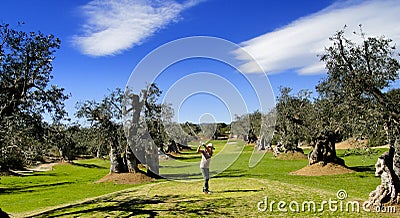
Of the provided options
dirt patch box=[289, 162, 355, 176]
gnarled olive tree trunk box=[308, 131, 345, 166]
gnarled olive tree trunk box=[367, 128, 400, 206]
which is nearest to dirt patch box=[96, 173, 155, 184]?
dirt patch box=[289, 162, 355, 176]

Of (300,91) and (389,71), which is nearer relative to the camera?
(389,71)

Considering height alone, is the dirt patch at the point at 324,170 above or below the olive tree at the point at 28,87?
below

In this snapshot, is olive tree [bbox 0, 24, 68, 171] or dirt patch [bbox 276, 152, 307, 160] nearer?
olive tree [bbox 0, 24, 68, 171]

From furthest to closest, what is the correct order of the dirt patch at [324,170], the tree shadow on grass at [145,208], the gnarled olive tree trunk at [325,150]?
1. the gnarled olive tree trunk at [325,150]
2. the dirt patch at [324,170]
3. the tree shadow on grass at [145,208]

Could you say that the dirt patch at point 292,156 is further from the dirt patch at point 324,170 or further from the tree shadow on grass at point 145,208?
the tree shadow on grass at point 145,208

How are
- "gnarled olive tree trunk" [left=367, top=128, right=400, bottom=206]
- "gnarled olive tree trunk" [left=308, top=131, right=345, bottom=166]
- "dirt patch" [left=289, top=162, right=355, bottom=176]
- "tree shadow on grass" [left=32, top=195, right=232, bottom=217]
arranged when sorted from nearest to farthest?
"gnarled olive tree trunk" [left=367, top=128, right=400, bottom=206], "tree shadow on grass" [left=32, top=195, right=232, bottom=217], "dirt patch" [left=289, top=162, right=355, bottom=176], "gnarled olive tree trunk" [left=308, top=131, right=345, bottom=166]

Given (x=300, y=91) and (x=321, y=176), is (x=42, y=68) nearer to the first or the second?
(x=321, y=176)

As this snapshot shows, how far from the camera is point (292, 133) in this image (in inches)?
1224

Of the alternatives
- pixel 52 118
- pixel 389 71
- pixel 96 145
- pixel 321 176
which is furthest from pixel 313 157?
pixel 52 118

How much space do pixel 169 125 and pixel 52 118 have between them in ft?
50.4

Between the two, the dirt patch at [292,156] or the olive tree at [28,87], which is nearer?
the olive tree at [28,87]

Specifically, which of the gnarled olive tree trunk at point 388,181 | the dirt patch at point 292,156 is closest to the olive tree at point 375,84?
the gnarled olive tree trunk at point 388,181

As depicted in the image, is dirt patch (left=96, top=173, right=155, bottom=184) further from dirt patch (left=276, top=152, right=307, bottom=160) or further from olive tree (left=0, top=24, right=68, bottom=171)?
dirt patch (left=276, top=152, right=307, bottom=160)

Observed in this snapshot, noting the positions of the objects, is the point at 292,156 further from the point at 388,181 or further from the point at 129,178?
the point at 388,181
